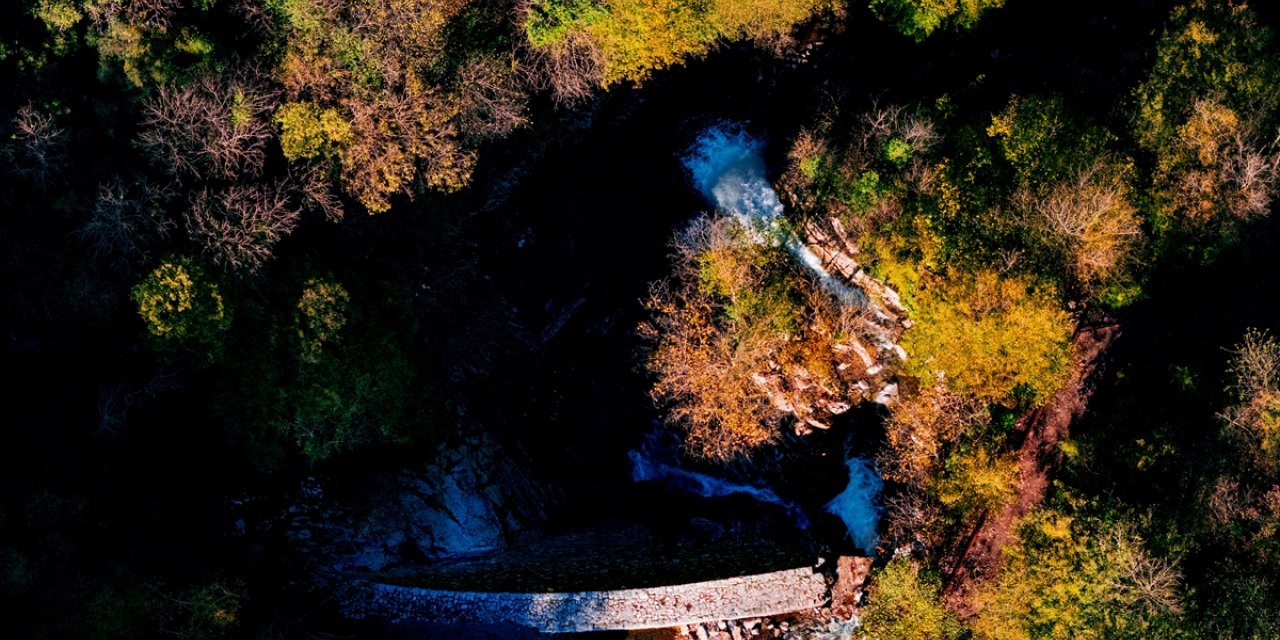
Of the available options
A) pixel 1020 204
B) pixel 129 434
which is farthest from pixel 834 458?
pixel 129 434

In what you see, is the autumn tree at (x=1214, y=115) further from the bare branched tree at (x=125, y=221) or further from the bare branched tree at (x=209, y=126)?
the bare branched tree at (x=125, y=221)

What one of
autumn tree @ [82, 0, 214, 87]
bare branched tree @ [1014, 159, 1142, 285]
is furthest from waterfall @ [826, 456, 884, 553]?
autumn tree @ [82, 0, 214, 87]

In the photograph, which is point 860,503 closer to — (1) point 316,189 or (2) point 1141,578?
(2) point 1141,578

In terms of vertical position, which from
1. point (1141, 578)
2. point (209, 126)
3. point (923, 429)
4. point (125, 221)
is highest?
point (209, 126)

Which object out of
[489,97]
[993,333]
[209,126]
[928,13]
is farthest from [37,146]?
[993,333]

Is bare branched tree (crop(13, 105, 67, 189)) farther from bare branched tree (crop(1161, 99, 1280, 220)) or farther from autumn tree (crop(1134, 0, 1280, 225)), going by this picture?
bare branched tree (crop(1161, 99, 1280, 220))

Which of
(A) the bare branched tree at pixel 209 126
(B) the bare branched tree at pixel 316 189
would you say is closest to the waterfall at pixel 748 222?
(B) the bare branched tree at pixel 316 189

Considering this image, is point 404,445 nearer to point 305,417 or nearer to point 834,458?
point 305,417
